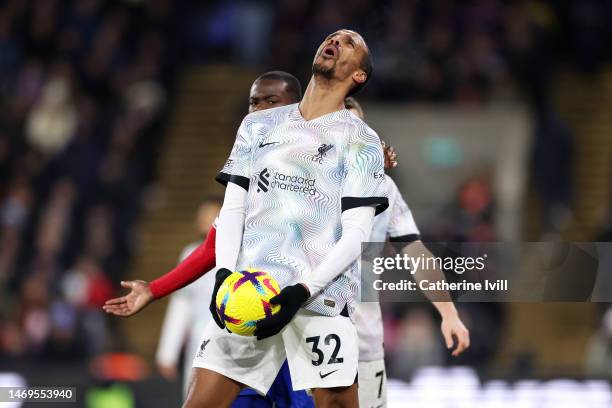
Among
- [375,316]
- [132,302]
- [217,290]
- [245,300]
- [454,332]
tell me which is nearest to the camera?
[245,300]

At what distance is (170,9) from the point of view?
16.1 meters

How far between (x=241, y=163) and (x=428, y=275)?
1146 mm

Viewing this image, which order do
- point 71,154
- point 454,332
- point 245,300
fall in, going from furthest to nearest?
point 71,154 < point 454,332 < point 245,300

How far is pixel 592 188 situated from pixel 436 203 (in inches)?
84.1

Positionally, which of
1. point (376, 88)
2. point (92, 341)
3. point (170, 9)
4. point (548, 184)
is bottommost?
point (92, 341)

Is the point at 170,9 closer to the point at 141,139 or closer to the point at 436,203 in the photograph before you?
the point at 141,139

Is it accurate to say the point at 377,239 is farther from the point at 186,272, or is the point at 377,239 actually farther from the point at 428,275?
the point at 186,272

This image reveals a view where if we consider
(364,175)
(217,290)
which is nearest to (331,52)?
(364,175)

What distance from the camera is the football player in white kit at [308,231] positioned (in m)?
5.14

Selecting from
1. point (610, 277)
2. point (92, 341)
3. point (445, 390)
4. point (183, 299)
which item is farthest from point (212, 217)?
point (92, 341)

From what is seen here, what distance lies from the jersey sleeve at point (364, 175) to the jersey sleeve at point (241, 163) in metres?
0.42

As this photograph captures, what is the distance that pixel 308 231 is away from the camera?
17.0ft

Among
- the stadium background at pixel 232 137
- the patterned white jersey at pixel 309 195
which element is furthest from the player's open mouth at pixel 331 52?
the stadium background at pixel 232 137

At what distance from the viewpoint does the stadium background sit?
12.4 metres
